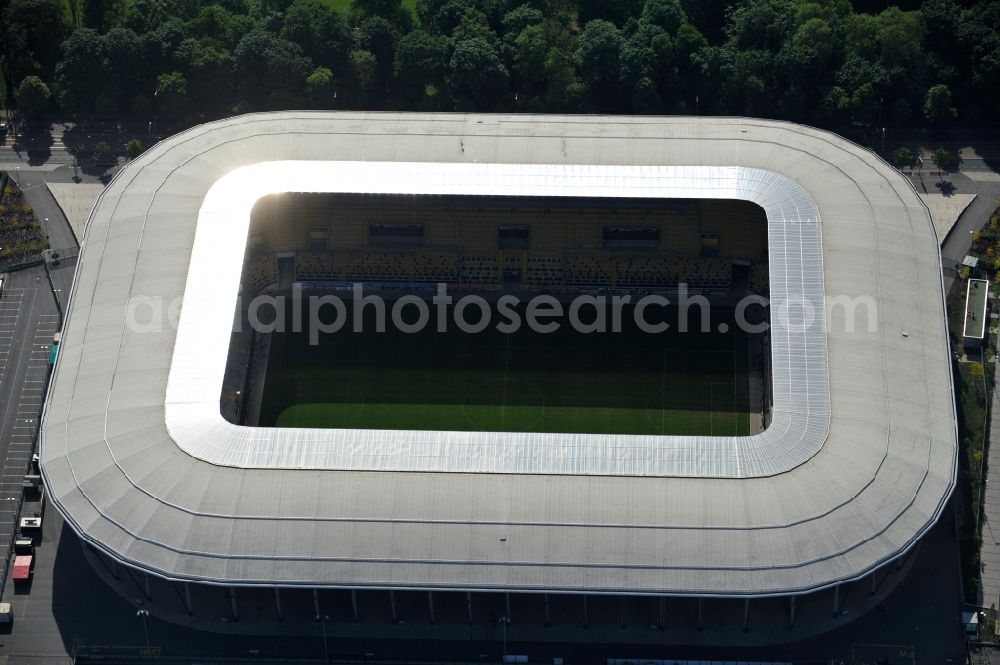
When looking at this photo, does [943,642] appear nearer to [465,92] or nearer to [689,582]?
[689,582]

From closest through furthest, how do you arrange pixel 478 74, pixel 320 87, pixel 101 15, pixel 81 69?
pixel 478 74, pixel 320 87, pixel 81 69, pixel 101 15

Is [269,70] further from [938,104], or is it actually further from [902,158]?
[938,104]

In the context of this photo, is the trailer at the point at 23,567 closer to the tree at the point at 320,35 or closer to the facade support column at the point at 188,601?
the facade support column at the point at 188,601

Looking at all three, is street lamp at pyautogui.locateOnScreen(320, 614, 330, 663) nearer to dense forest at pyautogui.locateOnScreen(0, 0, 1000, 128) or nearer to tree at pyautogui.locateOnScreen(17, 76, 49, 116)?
dense forest at pyautogui.locateOnScreen(0, 0, 1000, 128)

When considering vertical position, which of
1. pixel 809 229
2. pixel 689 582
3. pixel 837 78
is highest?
pixel 837 78

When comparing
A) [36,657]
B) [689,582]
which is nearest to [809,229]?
[689,582]

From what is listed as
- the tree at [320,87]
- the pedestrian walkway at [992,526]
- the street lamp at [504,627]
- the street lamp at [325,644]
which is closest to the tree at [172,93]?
the tree at [320,87]

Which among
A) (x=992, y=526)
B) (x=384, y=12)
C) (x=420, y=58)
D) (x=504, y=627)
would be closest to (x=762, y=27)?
(x=420, y=58)
